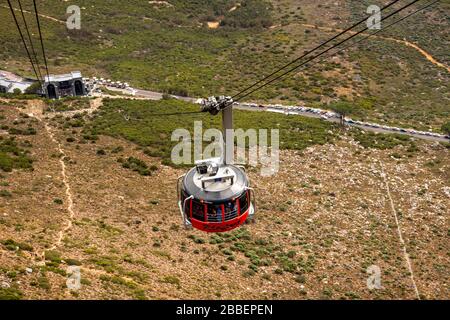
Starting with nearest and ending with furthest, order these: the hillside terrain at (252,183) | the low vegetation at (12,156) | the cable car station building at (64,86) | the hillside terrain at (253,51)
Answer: the hillside terrain at (252,183), the low vegetation at (12,156), the cable car station building at (64,86), the hillside terrain at (253,51)

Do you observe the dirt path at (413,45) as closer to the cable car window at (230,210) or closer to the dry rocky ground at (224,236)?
the dry rocky ground at (224,236)

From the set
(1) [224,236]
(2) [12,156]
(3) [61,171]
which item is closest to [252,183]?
(1) [224,236]

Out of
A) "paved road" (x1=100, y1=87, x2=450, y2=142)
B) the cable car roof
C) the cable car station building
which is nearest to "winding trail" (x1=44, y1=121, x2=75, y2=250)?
the cable car roof

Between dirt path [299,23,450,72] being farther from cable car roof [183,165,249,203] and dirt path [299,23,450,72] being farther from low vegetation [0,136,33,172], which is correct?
cable car roof [183,165,249,203]

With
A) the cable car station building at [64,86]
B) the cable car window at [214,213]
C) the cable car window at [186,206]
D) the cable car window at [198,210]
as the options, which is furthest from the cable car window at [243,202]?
the cable car station building at [64,86]

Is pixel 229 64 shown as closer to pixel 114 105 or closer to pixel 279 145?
pixel 114 105

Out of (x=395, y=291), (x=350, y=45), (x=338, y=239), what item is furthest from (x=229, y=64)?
(x=395, y=291)

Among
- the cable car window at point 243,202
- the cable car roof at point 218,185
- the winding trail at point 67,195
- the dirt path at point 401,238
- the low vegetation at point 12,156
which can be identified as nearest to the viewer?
the cable car roof at point 218,185
